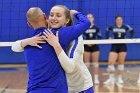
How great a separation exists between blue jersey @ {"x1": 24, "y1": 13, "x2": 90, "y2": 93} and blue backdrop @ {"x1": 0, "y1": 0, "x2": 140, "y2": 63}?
7.74 meters

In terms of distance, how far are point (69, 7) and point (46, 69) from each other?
26.6 feet

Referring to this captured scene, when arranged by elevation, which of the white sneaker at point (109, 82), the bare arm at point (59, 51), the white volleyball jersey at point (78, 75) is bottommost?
→ the white sneaker at point (109, 82)

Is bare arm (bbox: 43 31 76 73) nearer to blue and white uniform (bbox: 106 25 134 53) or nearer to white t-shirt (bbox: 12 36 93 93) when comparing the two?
white t-shirt (bbox: 12 36 93 93)

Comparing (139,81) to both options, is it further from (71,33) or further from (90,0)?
(71,33)

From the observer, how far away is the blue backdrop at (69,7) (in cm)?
1032

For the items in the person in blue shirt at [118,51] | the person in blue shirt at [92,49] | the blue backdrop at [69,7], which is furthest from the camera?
the blue backdrop at [69,7]

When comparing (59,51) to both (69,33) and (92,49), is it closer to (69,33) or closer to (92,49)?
(69,33)

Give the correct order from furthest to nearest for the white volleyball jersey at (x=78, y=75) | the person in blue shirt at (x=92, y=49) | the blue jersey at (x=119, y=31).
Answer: the blue jersey at (x=119, y=31) → the person in blue shirt at (x=92, y=49) → the white volleyball jersey at (x=78, y=75)

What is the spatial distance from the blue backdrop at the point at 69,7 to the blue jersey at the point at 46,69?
774 cm

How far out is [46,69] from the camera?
8.18 ft

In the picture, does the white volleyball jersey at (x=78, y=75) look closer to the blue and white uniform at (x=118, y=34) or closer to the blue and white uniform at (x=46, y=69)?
the blue and white uniform at (x=46, y=69)

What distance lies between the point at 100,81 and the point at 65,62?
6302mm

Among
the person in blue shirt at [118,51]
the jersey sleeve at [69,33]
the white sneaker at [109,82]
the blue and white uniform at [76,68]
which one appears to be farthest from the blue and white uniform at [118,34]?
the jersey sleeve at [69,33]

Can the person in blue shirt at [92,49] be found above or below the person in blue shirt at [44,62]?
below
